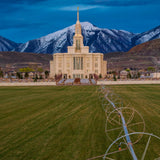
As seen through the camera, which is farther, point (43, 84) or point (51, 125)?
point (43, 84)

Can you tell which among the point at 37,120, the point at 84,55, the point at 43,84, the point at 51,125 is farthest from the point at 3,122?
the point at 84,55

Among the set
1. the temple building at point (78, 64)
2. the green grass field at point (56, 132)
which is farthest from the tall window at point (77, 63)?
the green grass field at point (56, 132)

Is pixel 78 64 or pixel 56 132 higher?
pixel 78 64

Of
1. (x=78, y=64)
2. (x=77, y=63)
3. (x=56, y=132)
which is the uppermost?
(x=77, y=63)

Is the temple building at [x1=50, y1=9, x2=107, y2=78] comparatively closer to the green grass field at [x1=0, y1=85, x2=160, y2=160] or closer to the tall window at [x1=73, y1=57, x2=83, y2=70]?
the tall window at [x1=73, y1=57, x2=83, y2=70]

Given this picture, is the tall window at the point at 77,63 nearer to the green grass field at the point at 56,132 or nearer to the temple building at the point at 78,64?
the temple building at the point at 78,64

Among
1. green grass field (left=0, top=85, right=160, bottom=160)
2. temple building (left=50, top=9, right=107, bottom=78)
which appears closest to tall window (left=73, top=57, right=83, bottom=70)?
temple building (left=50, top=9, right=107, bottom=78)

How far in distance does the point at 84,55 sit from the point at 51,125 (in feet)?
247

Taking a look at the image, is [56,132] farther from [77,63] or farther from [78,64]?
[77,63]

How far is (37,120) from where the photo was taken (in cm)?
1636

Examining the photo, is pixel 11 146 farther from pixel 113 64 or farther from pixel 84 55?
pixel 113 64

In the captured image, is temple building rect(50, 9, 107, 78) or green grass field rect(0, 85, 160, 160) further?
temple building rect(50, 9, 107, 78)

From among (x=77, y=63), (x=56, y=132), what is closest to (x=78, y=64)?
(x=77, y=63)

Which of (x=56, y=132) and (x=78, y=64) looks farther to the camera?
(x=78, y=64)
